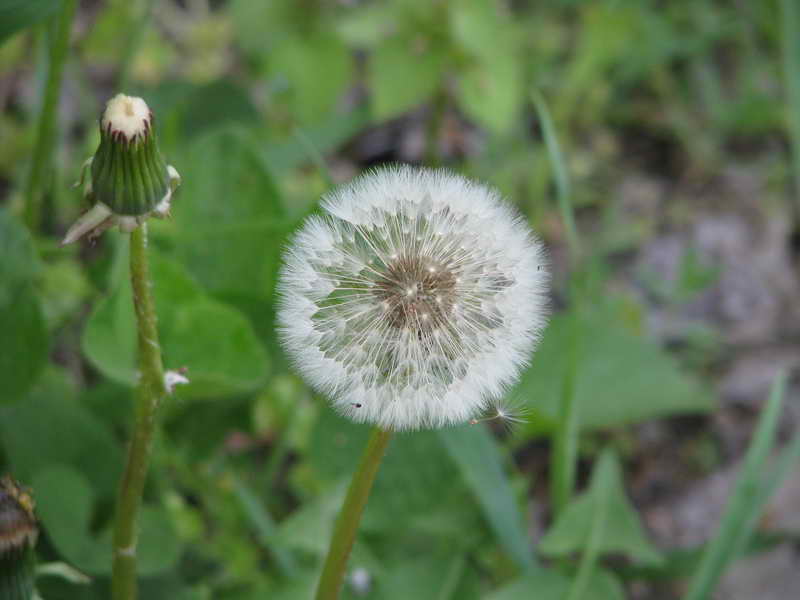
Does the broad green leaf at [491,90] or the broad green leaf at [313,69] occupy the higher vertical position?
the broad green leaf at [313,69]

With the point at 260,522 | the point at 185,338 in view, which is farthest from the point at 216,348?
the point at 260,522

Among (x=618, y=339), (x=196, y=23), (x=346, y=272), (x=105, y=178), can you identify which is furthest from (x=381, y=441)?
(x=196, y=23)

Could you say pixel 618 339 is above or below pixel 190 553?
above

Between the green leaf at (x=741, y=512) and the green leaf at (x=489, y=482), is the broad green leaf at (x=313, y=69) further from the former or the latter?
the green leaf at (x=741, y=512)

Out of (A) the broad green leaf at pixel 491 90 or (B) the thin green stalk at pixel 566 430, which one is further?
(A) the broad green leaf at pixel 491 90

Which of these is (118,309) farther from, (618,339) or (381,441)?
(618,339)

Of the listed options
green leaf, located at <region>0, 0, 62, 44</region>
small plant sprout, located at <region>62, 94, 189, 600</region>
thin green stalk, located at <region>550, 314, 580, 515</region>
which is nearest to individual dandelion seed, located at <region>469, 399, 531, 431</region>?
small plant sprout, located at <region>62, 94, 189, 600</region>

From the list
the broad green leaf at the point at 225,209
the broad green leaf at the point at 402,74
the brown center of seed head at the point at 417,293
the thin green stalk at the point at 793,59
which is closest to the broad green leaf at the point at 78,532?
the broad green leaf at the point at 225,209
